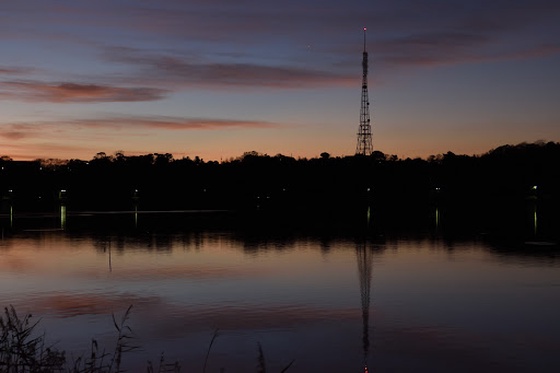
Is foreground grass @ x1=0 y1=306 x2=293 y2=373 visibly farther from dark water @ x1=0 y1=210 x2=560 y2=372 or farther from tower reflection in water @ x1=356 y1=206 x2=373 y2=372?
tower reflection in water @ x1=356 y1=206 x2=373 y2=372

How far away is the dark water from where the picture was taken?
22.6m

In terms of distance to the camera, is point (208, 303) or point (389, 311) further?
point (208, 303)

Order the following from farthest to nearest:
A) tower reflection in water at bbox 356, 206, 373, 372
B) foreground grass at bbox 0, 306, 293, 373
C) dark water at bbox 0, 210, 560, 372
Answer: tower reflection in water at bbox 356, 206, 373, 372
dark water at bbox 0, 210, 560, 372
foreground grass at bbox 0, 306, 293, 373

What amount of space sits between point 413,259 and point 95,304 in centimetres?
2468

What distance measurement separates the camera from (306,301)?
32469 millimetres

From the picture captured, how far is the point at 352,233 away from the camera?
7756cm

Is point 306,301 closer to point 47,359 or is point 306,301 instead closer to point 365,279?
point 365,279

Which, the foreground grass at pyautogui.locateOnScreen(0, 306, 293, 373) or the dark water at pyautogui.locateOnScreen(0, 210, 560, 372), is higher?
the foreground grass at pyautogui.locateOnScreen(0, 306, 293, 373)

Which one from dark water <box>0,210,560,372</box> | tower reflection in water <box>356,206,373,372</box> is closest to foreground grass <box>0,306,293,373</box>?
dark water <box>0,210,560,372</box>

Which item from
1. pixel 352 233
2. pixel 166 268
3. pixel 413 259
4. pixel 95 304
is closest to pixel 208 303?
pixel 95 304

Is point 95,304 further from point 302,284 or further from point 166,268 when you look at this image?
point 166,268

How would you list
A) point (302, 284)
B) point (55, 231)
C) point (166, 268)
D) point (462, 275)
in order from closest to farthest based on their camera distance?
point (302, 284), point (462, 275), point (166, 268), point (55, 231)

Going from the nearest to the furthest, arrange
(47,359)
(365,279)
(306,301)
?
(47,359) < (306,301) < (365,279)

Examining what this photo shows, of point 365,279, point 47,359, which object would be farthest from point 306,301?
point 47,359
